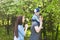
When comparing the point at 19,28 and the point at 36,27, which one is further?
the point at 19,28

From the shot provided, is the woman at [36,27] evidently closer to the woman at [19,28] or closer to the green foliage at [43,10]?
the woman at [19,28]

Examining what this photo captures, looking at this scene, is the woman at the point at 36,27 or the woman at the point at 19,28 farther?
the woman at the point at 19,28

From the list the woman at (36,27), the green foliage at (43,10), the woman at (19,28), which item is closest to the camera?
the woman at (36,27)

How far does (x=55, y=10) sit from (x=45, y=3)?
0.36 m

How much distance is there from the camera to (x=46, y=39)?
7785mm

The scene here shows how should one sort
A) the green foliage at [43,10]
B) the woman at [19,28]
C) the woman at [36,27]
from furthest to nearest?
1. the green foliage at [43,10]
2. the woman at [19,28]
3. the woman at [36,27]

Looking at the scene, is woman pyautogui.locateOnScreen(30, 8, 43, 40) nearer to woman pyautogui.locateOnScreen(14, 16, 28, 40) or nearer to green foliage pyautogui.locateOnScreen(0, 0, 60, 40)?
woman pyautogui.locateOnScreen(14, 16, 28, 40)

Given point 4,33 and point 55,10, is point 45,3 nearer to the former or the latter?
point 55,10

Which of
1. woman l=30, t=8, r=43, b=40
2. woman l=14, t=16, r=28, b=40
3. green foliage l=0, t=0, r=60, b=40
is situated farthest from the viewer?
green foliage l=0, t=0, r=60, b=40

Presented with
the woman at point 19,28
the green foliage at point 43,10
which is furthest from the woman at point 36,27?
the green foliage at point 43,10

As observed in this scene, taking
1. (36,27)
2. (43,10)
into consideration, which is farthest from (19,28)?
(43,10)

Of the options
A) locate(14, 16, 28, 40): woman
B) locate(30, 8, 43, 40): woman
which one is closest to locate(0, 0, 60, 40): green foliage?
locate(30, 8, 43, 40): woman

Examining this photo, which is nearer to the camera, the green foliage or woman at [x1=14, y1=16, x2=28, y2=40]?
woman at [x1=14, y1=16, x2=28, y2=40]

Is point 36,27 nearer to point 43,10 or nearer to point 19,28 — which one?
point 19,28
